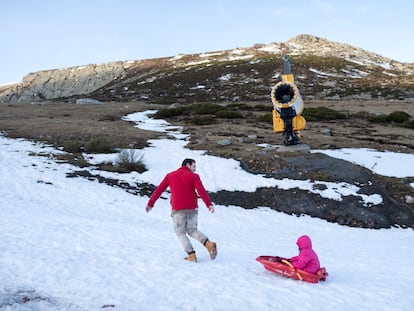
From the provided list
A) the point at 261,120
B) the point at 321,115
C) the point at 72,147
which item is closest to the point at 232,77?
the point at 321,115

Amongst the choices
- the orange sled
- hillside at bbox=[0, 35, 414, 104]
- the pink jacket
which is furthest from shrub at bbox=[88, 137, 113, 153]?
hillside at bbox=[0, 35, 414, 104]

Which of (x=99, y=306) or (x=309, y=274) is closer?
(x=99, y=306)

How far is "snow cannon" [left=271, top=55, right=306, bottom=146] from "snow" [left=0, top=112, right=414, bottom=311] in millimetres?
3122

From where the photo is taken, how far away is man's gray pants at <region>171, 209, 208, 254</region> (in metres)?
7.12

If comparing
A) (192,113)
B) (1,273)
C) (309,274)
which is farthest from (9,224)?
(192,113)

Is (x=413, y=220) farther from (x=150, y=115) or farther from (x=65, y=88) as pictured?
(x=65, y=88)

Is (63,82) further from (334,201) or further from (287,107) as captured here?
(334,201)

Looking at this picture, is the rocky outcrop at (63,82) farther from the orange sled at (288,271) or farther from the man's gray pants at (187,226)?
the orange sled at (288,271)

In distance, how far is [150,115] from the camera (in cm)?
3756

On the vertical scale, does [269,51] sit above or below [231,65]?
above

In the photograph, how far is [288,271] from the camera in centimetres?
658

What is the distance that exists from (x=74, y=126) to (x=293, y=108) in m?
16.2

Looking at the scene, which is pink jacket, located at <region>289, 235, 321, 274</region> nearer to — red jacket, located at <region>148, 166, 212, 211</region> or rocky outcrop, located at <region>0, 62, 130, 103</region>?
red jacket, located at <region>148, 166, 212, 211</region>

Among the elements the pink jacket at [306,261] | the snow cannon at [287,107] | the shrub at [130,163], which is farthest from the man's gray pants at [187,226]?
the snow cannon at [287,107]
